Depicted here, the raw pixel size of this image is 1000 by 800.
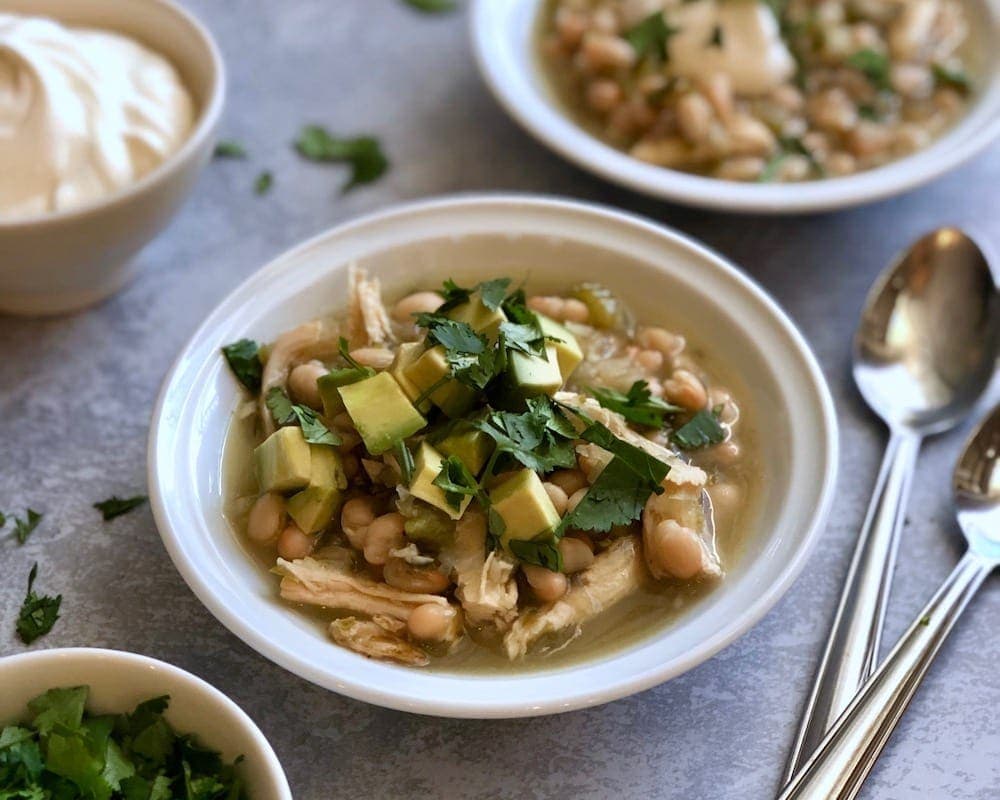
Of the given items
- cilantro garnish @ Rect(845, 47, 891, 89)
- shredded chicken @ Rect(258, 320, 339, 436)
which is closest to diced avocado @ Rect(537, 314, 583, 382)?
shredded chicken @ Rect(258, 320, 339, 436)

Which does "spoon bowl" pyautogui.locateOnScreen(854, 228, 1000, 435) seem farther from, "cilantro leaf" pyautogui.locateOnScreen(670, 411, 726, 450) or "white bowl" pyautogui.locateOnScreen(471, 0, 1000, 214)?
"cilantro leaf" pyautogui.locateOnScreen(670, 411, 726, 450)

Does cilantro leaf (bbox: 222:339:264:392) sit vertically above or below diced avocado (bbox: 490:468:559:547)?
below

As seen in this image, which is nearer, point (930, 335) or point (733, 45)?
point (930, 335)

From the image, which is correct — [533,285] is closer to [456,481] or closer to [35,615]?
[456,481]

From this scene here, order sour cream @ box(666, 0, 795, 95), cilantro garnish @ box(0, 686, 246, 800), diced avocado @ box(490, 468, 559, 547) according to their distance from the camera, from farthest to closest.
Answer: sour cream @ box(666, 0, 795, 95), diced avocado @ box(490, 468, 559, 547), cilantro garnish @ box(0, 686, 246, 800)

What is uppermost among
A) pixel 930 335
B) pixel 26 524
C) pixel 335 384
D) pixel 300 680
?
pixel 930 335

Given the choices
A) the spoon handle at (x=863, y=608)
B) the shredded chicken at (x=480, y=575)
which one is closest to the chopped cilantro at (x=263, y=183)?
the shredded chicken at (x=480, y=575)

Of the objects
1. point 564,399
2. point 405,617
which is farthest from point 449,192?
point 405,617

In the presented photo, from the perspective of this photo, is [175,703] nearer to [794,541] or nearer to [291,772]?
[291,772]

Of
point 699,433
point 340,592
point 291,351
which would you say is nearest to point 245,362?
point 291,351
